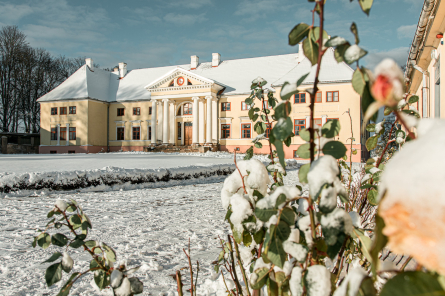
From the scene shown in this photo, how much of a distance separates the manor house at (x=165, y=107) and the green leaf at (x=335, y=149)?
24.1 meters

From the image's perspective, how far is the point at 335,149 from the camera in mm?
699

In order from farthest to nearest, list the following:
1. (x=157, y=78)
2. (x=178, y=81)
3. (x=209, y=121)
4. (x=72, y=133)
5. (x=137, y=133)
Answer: (x=137, y=133), (x=157, y=78), (x=72, y=133), (x=178, y=81), (x=209, y=121)

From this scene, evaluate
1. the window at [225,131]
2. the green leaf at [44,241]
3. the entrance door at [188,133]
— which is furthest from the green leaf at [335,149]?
the entrance door at [188,133]

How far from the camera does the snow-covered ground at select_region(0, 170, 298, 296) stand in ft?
6.59

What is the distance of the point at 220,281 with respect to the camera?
186cm

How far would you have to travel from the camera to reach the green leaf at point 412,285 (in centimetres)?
34

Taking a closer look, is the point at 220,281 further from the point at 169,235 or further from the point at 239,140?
the point at 239,140

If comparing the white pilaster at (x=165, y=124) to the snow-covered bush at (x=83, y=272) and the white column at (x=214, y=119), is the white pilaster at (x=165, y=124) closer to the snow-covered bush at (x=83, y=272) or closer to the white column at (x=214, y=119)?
the white column at (x=214, y=119)

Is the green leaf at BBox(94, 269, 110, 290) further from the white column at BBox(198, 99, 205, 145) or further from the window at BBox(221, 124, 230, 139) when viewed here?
the window at BBox(221, 124, 230, 139)

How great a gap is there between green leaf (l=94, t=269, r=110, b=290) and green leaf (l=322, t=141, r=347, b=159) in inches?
30.0

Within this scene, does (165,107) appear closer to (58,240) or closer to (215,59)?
(215,59)

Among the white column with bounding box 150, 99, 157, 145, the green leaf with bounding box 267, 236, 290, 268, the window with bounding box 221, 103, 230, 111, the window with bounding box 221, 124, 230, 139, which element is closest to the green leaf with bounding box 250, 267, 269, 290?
the green leaf with bounding box 267, 236, 290, 268

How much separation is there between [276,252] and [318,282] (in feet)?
0.37

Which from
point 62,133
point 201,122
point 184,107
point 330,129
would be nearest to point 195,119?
point 201,122
